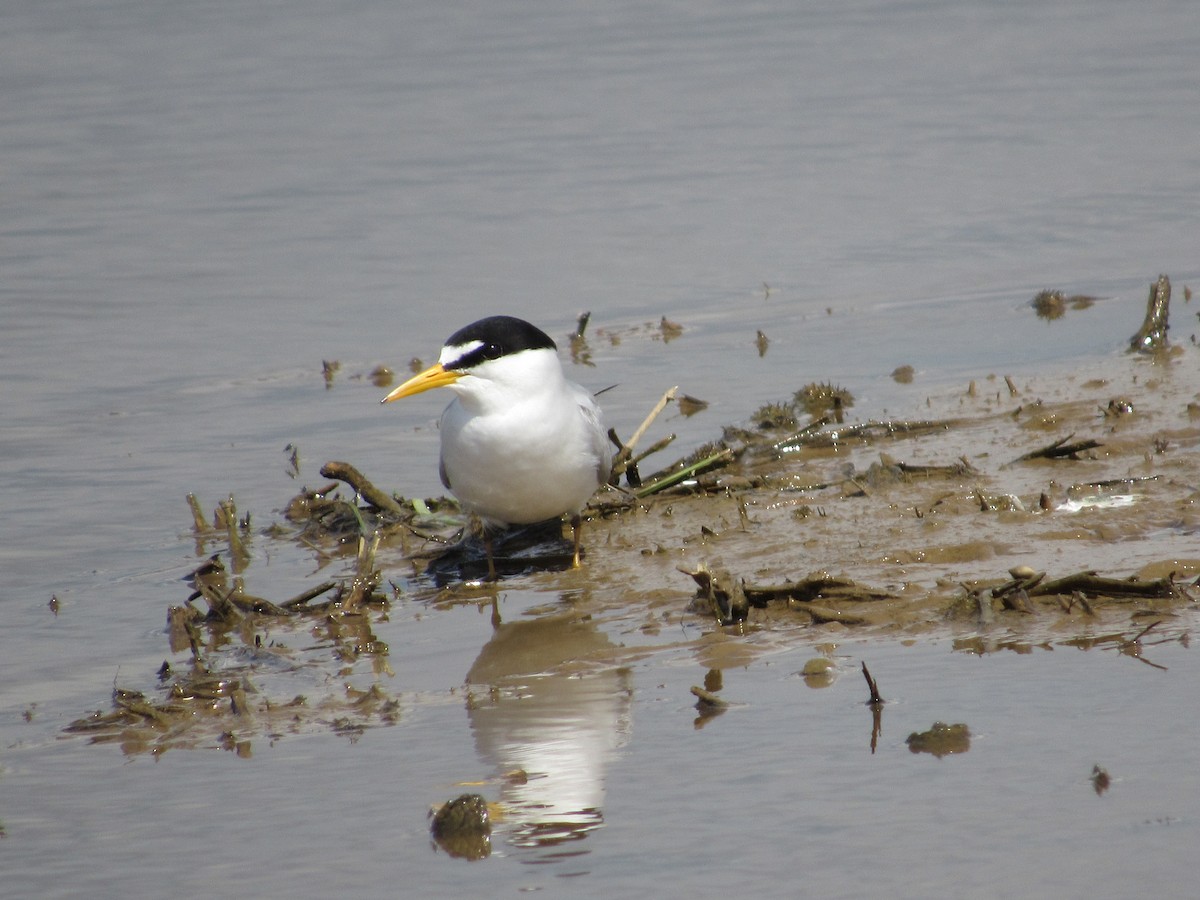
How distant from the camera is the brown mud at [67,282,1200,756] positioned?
4.69m

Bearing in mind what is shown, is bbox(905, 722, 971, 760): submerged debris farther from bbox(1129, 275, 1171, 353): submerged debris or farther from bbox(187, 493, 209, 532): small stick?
bbox(1129, 275, 1171, 353): submerged debris

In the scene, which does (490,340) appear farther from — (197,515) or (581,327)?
(581,327)

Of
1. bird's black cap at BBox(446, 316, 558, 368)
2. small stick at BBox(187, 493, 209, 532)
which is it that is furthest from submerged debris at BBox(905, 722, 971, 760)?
small stick at BBox(187, 493, 209, 532)

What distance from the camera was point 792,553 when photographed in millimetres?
5801

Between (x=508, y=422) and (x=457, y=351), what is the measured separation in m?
0.34

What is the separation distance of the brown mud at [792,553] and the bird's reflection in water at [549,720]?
15cm

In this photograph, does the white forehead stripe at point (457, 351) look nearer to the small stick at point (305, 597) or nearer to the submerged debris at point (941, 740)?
the small stick at point (305, 597)

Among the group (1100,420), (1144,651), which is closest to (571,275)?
(1100,420)

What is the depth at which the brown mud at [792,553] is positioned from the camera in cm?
469

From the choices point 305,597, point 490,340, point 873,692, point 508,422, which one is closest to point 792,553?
point 508,422

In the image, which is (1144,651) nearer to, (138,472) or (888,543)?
(888,543)

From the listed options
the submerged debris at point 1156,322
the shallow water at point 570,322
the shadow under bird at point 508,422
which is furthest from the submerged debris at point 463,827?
the submerged debris at point 1156,322

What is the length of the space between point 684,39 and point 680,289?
35.6 feet

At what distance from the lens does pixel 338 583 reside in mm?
5953
